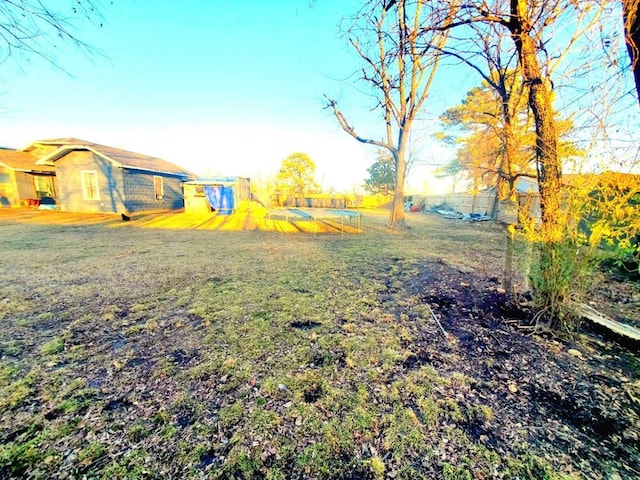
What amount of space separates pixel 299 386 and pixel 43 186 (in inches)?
925

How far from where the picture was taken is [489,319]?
2.96 meters

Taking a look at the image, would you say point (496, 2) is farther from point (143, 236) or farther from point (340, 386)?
point (143, 236)

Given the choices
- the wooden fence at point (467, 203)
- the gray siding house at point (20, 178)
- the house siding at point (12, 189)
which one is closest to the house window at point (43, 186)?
the gray siding house at point (20, 178)

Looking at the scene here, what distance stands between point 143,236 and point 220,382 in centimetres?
827

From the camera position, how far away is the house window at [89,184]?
13.5 meters

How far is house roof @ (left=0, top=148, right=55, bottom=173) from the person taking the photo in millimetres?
14750

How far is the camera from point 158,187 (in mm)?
15602

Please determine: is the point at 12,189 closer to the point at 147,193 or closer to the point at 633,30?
the point at 147,193

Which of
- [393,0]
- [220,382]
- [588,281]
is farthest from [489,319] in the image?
[393,0]

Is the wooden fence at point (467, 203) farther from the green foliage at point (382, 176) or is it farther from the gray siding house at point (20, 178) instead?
the gray siding house at point (20, 178)

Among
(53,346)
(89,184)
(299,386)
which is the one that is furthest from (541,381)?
(89,184)

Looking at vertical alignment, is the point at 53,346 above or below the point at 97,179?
below

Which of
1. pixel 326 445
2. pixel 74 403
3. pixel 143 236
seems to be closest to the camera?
pixel 326 445

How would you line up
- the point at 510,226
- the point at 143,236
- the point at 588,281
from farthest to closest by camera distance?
the point at 143,236, the point at 510,226, the point at 588,281
